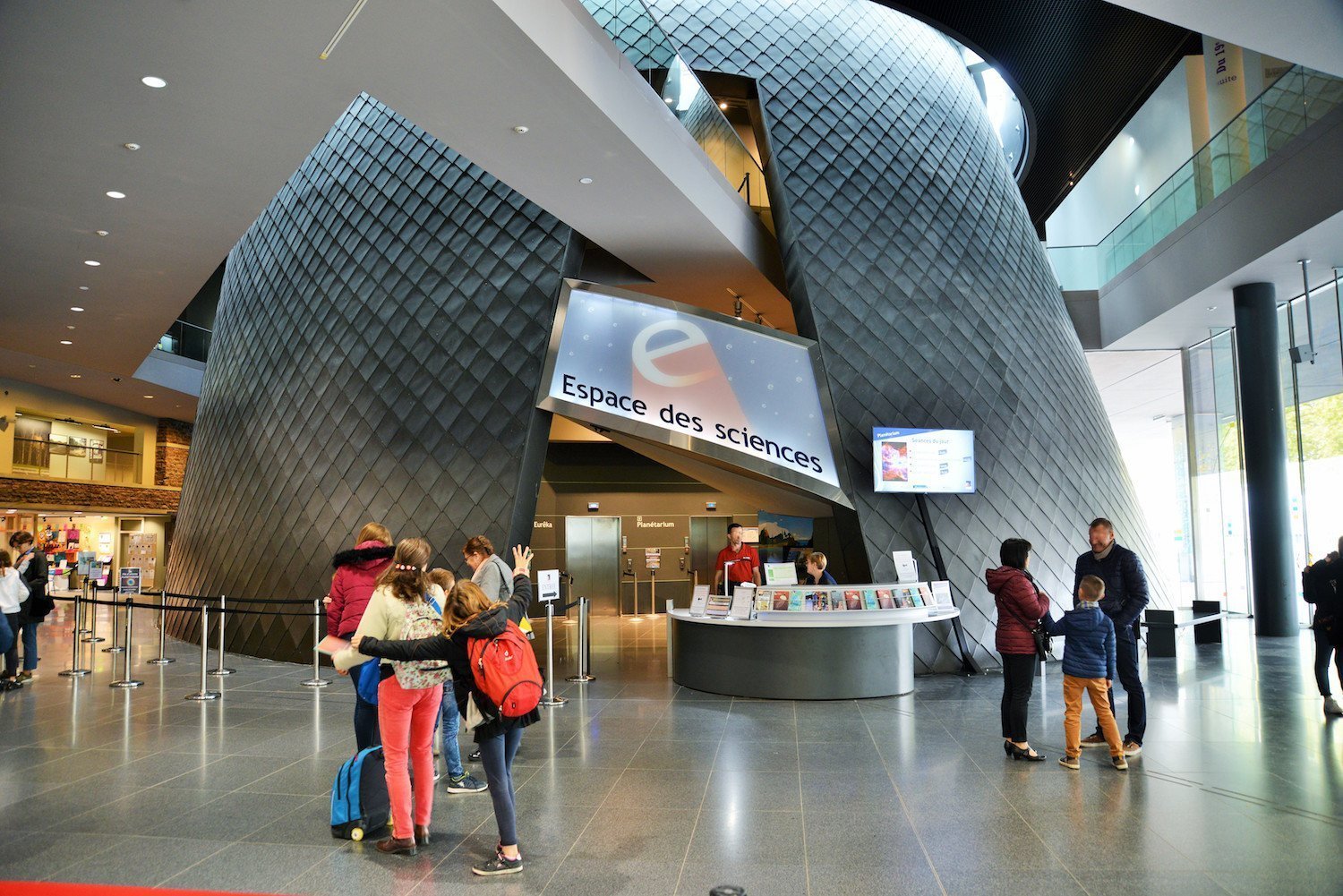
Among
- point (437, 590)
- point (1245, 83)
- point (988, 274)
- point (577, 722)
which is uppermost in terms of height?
point (1245, 83)

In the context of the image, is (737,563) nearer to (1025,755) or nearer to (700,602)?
(700,602)

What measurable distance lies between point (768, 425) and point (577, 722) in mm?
3850

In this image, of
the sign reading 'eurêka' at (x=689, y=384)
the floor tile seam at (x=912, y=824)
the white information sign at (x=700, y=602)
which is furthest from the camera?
the sign reading 'eurêka' at (x=689, y=384)

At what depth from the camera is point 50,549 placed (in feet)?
65.4

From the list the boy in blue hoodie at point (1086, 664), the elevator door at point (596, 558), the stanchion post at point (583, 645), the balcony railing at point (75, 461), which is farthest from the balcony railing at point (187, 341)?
the boy in blue hoodie at point (1086, 664)

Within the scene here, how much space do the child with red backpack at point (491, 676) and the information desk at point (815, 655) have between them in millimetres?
3938

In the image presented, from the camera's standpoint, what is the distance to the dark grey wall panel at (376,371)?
8.98 meters

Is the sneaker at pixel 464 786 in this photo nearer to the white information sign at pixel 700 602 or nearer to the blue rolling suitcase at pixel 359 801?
the blue rolling suitcase at pixel 359 801

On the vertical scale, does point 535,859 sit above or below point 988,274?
below

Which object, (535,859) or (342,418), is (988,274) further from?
(535,859)

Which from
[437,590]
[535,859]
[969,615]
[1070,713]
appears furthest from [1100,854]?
[969,615]

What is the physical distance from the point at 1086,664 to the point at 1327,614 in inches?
112

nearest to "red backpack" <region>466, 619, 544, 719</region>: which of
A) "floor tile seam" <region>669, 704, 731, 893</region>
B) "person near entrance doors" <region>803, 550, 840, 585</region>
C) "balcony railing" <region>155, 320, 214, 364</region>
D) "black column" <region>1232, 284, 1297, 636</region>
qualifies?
"floor tile seam" <region>669, 704, 731, 893</region>

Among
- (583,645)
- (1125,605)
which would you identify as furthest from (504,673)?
(583,645)
